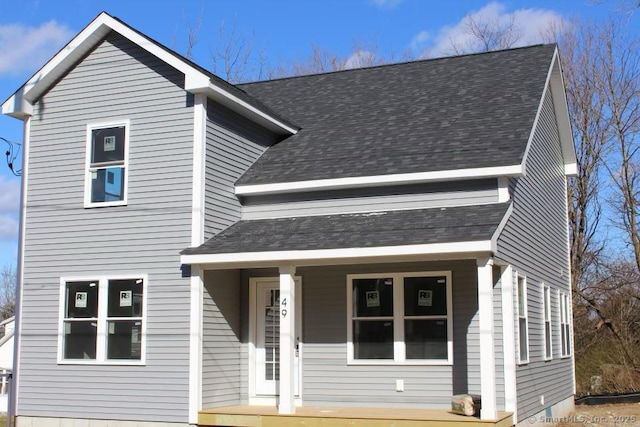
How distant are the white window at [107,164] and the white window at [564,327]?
1037 cm

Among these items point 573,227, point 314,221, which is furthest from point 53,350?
point 573,227

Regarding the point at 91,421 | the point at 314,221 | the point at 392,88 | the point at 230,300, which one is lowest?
the point at 91,421

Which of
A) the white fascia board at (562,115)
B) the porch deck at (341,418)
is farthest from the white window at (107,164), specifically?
the white fascia board at (562,115)

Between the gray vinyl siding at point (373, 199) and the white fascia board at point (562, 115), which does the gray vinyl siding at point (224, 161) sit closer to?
the gray vinyl siding at point (373, 199)

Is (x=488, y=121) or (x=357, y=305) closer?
(x=357, y=305)

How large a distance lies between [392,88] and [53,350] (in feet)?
28.7

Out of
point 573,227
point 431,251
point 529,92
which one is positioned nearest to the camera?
point 431,251

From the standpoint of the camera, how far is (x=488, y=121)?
46.5 feet

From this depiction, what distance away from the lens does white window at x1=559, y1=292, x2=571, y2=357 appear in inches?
711

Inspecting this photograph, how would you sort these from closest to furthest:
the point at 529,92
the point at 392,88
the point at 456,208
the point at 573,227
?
the point at 456,208, the point at 529,92, the point at 392,88, the point at 573,227

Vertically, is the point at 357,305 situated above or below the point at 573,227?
below

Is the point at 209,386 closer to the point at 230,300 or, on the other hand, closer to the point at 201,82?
the point at 230,300

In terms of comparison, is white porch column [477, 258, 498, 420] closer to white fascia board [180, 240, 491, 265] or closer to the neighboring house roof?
white fascia board [180, 240, 491, 265]

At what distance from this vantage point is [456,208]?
1268 cm
